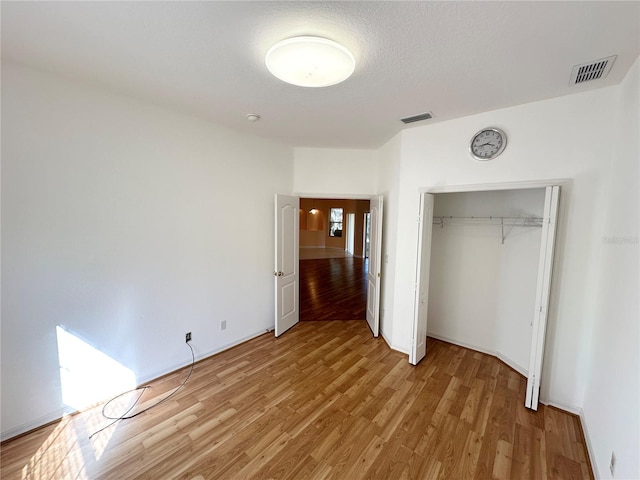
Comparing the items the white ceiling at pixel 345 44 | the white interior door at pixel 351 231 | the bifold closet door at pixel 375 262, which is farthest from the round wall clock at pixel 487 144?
the white interior door at pixel 351 231

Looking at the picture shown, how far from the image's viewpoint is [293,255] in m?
4.03

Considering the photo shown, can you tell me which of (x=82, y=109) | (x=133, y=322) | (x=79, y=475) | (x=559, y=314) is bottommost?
(x=79, y=475)

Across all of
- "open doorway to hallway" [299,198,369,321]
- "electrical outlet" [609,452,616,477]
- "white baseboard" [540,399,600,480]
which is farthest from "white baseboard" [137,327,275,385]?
"electrical outlet" [609,452,616,477]

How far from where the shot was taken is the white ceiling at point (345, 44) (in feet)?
4.40

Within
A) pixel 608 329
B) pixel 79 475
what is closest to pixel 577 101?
pixel 608 329

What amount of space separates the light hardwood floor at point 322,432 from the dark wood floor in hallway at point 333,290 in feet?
5.37

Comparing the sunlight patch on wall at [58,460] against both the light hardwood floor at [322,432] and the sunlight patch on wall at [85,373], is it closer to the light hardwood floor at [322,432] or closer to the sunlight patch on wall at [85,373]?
the light hardwood floor at [322,432]

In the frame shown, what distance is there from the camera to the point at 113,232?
7.71ft

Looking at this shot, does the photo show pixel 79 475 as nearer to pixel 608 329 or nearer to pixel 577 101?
pixel 608 329

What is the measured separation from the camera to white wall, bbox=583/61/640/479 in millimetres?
1387

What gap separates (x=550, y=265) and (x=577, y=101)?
1.36 m

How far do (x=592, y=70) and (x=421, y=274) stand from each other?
2.07 metres

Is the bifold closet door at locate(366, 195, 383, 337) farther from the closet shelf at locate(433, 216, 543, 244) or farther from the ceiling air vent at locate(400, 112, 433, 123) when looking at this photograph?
the ceiling air vent at locate(400, 112, 433, 123)

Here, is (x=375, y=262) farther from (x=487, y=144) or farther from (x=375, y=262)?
(x=487, y=144)
